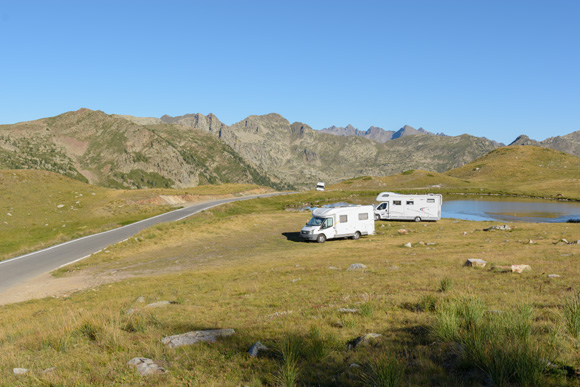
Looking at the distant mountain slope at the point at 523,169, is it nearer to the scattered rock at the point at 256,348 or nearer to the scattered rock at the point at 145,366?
the scattered rock at the point at 256,348

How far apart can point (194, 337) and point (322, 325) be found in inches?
133

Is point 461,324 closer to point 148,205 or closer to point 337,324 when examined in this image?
point 337,324

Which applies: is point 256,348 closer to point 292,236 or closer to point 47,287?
point 47,287

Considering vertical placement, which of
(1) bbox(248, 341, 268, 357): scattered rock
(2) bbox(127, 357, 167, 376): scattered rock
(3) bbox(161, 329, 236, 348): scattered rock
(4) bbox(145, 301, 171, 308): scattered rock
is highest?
(1) bbox(248, 341, 268, 357): scattered rock

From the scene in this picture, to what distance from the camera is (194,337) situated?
29.5ft

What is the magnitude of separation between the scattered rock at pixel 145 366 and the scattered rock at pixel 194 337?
0.91m

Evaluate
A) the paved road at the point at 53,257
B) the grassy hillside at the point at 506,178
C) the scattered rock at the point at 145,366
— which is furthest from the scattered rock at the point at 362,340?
the grassy hillside at the point at 506,178

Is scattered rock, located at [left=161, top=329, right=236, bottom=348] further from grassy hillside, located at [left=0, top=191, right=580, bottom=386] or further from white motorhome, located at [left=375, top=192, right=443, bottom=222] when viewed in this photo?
white motorhome, located at [left=375, top=192, right=443, bottom=222]

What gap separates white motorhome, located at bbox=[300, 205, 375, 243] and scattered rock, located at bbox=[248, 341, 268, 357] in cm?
2806

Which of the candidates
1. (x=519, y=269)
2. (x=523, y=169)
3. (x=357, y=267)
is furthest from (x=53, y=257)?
(x=523, y=169)

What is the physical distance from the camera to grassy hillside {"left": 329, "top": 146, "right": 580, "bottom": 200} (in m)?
113

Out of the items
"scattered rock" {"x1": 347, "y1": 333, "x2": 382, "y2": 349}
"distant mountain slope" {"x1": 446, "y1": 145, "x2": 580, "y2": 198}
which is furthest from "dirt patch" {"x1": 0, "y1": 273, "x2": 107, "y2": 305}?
"distant mountain slope" {"x1": 446, "y1": 145, "x2": 580, "y2": 198}

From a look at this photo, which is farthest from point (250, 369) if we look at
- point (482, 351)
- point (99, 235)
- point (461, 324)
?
point (99, 235)

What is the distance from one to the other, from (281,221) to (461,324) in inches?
1651
